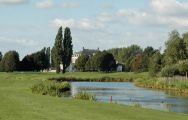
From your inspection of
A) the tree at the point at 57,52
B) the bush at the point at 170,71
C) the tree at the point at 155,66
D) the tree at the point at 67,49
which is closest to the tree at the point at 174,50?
the tree at the point at 155,66

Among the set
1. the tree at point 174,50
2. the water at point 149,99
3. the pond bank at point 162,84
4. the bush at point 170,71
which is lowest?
the water at point 149,99

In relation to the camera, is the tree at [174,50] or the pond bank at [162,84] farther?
the tree at [174,50]

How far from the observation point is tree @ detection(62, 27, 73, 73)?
169 meters

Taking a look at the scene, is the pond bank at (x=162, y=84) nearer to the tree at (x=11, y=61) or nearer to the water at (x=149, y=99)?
the water at (x=149, y=99)

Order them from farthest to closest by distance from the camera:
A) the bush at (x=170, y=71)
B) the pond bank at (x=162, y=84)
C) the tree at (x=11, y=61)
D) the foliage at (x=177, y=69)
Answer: the tree at (x=11, y=61) < the bush at (x=170, y=71) < the foliage at (x=177, y=69) < the pond bank at (x=162, y=84)

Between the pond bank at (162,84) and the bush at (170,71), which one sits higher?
the bush at (170,71)

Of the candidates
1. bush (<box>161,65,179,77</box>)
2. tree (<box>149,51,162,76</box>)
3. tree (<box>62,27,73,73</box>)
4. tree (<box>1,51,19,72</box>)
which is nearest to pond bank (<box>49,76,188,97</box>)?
bush (<box>161,65,179,77</box>)

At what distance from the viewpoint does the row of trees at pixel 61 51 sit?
6569 inches

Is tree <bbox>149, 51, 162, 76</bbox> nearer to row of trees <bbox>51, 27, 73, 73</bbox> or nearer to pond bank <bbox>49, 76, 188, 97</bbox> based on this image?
pond bank <bbox>49, 76, 188, 97</bbox>

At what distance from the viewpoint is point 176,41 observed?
140875 mm

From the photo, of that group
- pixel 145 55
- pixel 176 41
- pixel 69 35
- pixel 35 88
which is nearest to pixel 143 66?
pixel 145 55

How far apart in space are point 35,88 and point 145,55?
137 meters

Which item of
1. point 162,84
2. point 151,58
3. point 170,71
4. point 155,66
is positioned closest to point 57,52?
point 151,58

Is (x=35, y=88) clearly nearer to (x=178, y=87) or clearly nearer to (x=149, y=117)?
(x=149, y=117)
